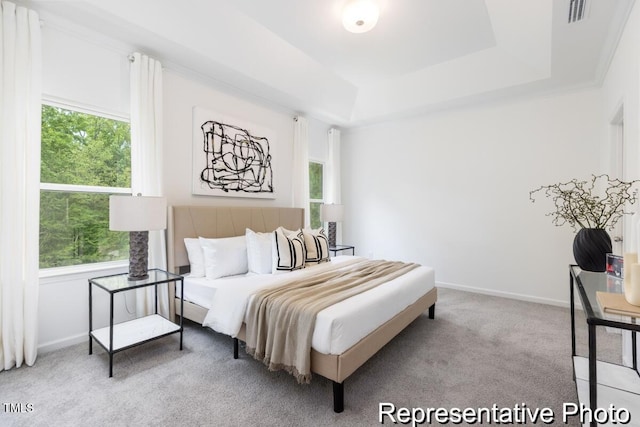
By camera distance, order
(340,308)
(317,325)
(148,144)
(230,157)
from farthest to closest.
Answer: (230,157), (148,144), (340,308), (317,325)

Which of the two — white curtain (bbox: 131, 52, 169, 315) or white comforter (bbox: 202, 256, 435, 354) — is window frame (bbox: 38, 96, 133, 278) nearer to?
white curtain (bbox: 131, 52, 169, 315)

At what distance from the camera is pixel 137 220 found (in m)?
2.50

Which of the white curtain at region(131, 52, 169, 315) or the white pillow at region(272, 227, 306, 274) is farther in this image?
the white pillow at region(272, 227, 306, 274)

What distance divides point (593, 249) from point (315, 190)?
13.5 feet

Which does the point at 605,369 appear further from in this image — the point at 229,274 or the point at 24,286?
the point at 24,286

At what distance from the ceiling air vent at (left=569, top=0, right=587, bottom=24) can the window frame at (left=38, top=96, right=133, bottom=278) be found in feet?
13.4

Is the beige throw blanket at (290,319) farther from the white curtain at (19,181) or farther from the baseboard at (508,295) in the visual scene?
the baseboard at (508,295)

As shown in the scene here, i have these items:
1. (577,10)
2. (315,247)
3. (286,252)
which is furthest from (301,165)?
(577,10)

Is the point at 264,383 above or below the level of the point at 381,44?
below

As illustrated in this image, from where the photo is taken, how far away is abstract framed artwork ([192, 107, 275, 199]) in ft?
11.9

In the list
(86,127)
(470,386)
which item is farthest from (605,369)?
(86,127)

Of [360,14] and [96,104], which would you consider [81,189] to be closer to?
[96,104]

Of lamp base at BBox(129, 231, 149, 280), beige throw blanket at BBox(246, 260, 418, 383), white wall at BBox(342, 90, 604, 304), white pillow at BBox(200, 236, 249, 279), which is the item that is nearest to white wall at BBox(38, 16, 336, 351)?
lamp base at BBox(129, 231, 149, 280)

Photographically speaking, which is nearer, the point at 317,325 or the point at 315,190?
the point at 317,325
